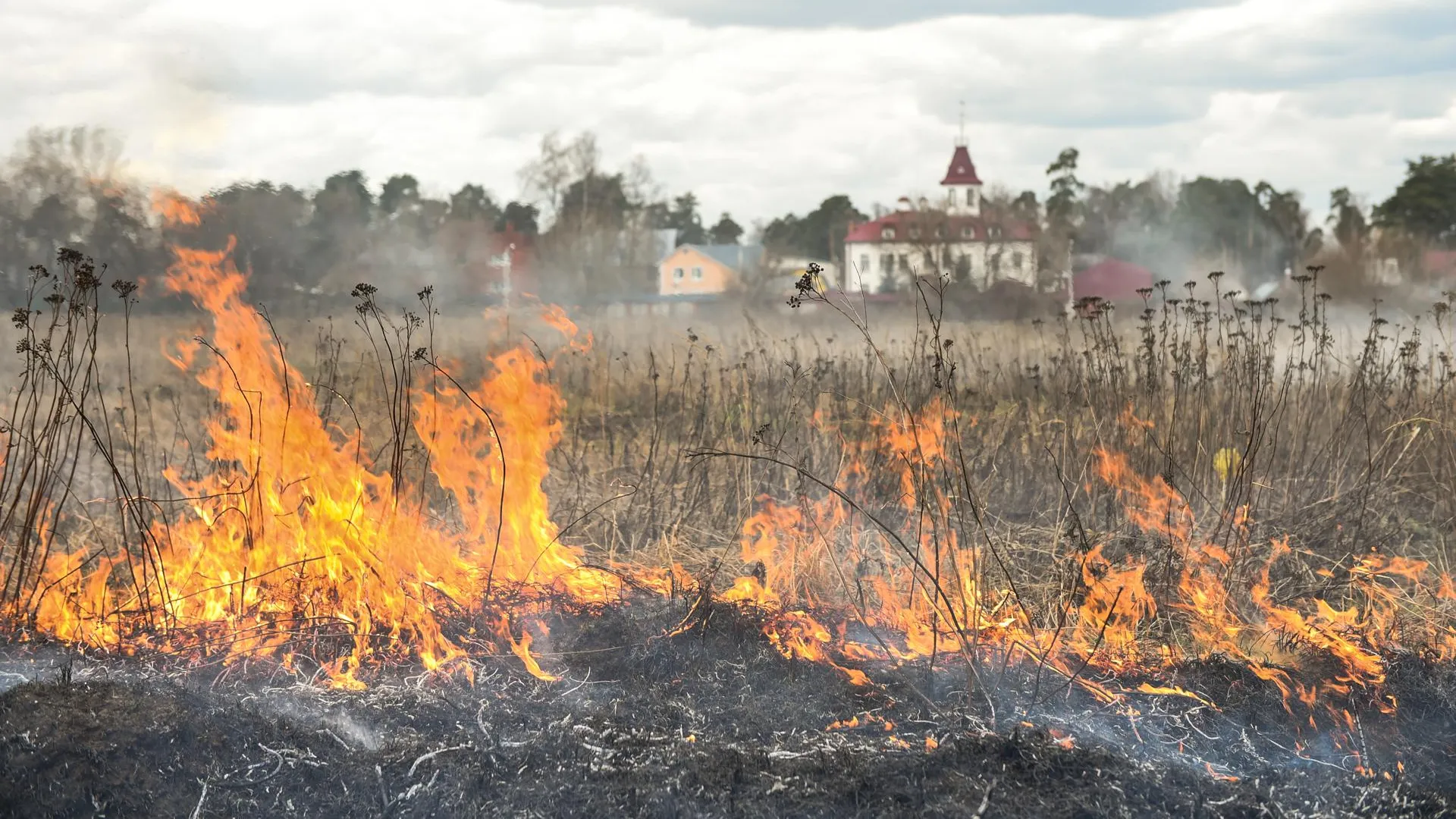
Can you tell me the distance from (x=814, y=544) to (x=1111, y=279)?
42.5 m

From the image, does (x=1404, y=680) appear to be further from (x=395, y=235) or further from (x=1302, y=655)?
(x=395, y=235)

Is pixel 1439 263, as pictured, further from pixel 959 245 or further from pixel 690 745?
pixel 690 745

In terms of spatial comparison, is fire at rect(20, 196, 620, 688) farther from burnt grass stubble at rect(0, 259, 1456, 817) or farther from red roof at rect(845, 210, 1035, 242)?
red roof at rect(845, 210, 1035, 242)

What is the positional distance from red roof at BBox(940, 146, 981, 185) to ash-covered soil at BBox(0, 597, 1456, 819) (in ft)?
210

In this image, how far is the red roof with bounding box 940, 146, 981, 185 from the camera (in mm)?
66250

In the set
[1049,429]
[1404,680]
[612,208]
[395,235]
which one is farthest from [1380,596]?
[612,208]

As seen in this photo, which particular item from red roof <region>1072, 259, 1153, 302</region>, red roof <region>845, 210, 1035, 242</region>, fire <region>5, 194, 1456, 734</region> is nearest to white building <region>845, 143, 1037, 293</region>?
red roof <region>845, 210, 1035, 242</region>

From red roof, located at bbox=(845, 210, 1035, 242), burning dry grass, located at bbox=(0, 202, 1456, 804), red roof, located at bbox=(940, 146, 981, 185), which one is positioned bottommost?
burning dry grass, located at bbox=(0, 202, 1456, 804)

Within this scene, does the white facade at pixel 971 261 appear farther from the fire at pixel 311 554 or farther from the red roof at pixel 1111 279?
the fire at pixel 311 554

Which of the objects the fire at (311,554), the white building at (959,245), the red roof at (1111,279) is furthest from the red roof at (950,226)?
the fire at (311,554)

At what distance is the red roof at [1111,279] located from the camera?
42656 mm

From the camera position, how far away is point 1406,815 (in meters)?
3.55

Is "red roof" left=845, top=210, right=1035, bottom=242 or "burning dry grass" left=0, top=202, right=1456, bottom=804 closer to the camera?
"burning dry grass" left=0, top=202, right=1456, bottom=804

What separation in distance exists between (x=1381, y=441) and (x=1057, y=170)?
61.2 meters
